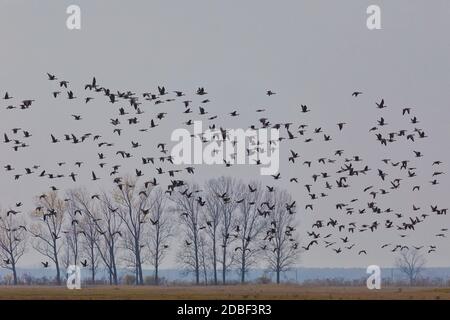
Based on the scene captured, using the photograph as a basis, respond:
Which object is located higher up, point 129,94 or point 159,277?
point 129,94

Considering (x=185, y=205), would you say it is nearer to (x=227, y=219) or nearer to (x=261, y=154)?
(x=227, y=219)

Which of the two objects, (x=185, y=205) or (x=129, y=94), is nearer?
(x=129, y=94)

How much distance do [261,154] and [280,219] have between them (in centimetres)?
2341

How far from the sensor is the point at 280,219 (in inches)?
5157

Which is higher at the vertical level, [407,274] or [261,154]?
[261,154]

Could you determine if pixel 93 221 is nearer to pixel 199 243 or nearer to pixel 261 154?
pixel 199 243
